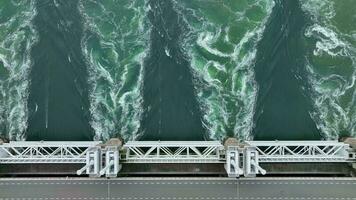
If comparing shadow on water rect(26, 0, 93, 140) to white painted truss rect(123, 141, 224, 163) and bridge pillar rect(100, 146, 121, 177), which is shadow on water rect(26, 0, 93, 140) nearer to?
bridge pillar rect(100, 146, 121, 177)

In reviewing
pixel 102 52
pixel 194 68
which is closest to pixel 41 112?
pixel 102 52

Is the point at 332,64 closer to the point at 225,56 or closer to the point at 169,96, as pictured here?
the point at 225,56

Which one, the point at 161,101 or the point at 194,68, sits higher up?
the point at 194,68

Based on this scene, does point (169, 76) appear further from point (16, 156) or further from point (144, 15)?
point (16, 156)

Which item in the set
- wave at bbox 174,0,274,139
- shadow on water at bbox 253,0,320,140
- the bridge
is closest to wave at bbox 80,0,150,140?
the bridge

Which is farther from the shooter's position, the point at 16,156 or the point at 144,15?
the point at 144,15

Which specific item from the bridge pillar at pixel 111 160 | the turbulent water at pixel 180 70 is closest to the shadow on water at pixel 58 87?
the turbulent water at pixel 180 70

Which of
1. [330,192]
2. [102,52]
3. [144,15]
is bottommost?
[330,192]

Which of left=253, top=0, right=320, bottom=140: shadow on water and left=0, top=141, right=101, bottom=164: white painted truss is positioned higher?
left=253, top=0, right=320, bottom=140: shadow on water
